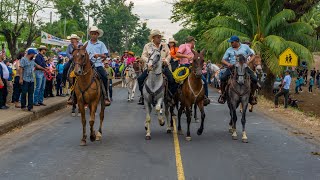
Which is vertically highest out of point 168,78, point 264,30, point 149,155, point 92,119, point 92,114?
point 264,30

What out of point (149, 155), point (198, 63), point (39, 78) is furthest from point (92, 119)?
point (39, 78)

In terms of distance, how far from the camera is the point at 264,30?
1224 inches

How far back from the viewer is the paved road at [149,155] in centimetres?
862

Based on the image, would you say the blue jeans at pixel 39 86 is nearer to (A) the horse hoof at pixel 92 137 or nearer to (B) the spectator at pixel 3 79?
(B) the spectator at pixel 3 79

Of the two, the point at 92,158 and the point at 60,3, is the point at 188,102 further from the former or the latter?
the point at 60,3

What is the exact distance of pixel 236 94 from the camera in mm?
12664

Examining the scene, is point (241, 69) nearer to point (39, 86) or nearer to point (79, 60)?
point (79, 60)

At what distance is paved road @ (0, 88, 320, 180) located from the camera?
8.62 meters

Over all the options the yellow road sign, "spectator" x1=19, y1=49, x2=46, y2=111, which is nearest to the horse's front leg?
"spectator" x1=19, y1=49, x2=46, y2=111

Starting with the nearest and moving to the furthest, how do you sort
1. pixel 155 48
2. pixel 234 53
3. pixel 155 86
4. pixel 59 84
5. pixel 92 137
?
pixel 92 137, pixel 155 86, pixel 155 48, pixel 234 53, pixel 59 84

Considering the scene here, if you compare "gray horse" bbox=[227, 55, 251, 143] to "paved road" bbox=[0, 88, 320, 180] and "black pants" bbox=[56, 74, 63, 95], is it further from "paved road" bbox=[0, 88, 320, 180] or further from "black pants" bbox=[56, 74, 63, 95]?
"black pants" bbox=[56, 74, 63, 95]

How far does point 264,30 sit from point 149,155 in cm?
2253

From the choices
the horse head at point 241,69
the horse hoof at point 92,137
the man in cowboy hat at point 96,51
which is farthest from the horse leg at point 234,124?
the horse hoof at point 92,137

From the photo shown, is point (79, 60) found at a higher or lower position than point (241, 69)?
higher
